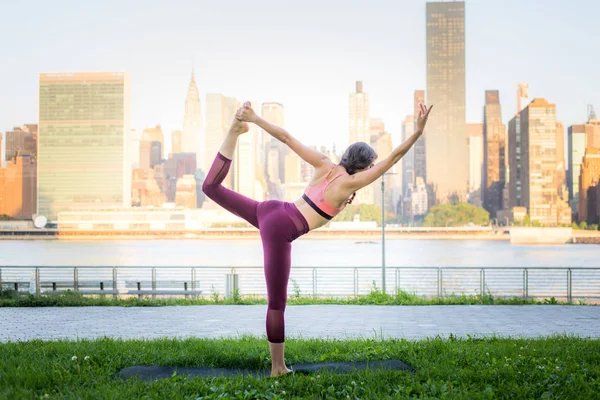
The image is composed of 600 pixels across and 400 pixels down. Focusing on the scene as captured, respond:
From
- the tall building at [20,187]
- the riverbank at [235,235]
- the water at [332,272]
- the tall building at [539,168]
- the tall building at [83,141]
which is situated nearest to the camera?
the water at [332,272]

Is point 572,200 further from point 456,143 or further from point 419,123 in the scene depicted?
point 419,123

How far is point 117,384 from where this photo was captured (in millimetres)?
4895

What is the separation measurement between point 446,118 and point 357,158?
190 meters

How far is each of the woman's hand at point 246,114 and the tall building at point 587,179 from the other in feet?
541

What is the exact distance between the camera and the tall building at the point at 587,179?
157250mm

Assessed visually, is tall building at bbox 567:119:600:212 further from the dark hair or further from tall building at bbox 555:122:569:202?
the dark hair

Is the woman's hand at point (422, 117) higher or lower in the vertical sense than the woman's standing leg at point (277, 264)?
higher

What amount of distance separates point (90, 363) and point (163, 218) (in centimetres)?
14312

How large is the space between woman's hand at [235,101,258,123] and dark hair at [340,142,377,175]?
0.84 metres

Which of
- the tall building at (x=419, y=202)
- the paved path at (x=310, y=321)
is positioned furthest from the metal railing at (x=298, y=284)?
the tall building at (x=419, y=202)

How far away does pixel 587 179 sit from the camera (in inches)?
6339

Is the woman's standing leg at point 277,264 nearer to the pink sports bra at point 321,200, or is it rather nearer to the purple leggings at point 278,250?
the purple leggings at point 278,250

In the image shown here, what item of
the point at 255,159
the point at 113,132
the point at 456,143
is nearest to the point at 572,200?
the point at 456,143

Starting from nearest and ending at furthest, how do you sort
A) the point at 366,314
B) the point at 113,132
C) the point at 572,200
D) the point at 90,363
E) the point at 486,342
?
the point at 90,363
the point at 486,342
the point at 366,314
the point at 572,200
the point at 113,132
